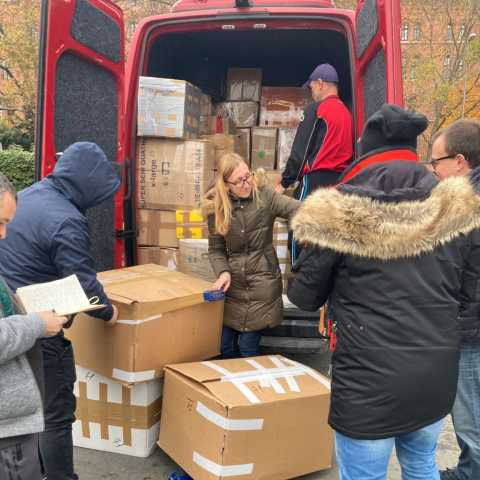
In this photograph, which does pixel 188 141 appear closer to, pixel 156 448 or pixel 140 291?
pixel 140 291

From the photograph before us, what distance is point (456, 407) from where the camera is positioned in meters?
1.86

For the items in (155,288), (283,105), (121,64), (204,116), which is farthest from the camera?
(283,105)

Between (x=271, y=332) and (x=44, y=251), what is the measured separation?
1.40 metres

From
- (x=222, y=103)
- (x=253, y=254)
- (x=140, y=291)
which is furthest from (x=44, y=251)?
(x=222, y=103)

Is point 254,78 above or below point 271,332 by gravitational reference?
above

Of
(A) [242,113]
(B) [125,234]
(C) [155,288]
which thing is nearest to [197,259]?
(B) [125,234]

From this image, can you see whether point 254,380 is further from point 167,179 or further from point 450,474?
point 167,179

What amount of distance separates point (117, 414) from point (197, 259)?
3.51ft

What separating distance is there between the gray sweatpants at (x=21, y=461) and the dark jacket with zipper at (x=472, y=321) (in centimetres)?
150

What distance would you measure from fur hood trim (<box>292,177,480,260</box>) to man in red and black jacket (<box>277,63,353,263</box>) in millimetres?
1706

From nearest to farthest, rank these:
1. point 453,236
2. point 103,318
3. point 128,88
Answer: point 453,236, point 103,318, point 128,88

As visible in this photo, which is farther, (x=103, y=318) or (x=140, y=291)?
(x=140, y=291)

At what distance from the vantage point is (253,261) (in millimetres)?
2518

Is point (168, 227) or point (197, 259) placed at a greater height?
point (168, 227)
